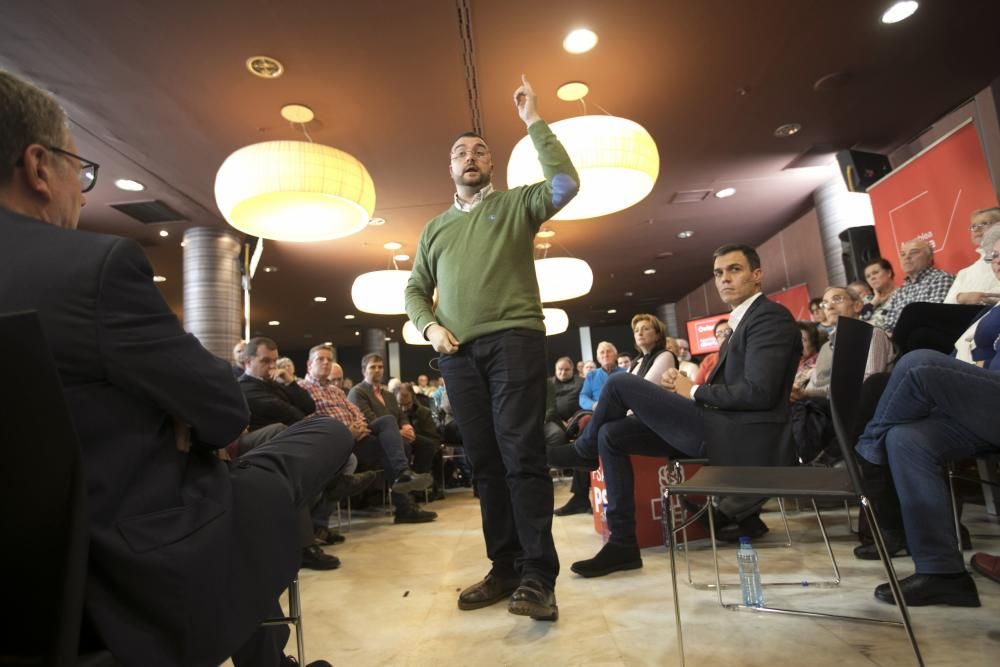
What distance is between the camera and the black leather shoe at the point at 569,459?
2.40 metres

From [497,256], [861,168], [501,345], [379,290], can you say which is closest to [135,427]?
[501,345]

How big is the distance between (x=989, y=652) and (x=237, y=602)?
1.44m

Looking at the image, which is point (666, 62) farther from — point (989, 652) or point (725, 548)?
point (989, 652)

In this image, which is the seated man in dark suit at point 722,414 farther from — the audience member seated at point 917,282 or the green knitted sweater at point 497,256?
the audience member seated at point 917,282

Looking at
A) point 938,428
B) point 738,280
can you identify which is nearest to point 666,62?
point 738,280

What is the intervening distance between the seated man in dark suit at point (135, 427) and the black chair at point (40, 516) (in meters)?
0.07

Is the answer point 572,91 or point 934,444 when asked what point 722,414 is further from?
point 572,91

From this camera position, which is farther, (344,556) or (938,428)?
(344,556)

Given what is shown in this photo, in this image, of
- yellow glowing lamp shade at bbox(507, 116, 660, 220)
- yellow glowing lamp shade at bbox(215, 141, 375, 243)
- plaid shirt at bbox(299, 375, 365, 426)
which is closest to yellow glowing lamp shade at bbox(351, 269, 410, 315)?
plaid shirt at bbox(299, 375, 365, 426)

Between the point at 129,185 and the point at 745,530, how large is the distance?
5224 mm

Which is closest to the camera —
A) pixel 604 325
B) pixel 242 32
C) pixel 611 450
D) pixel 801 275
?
pixel 611 450

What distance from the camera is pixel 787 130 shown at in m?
4.61

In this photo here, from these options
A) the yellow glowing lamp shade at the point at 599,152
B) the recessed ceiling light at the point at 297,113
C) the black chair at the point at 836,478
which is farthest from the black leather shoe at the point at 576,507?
the recessed ceiling light at the point at 297,113

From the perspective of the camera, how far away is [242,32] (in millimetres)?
3039
